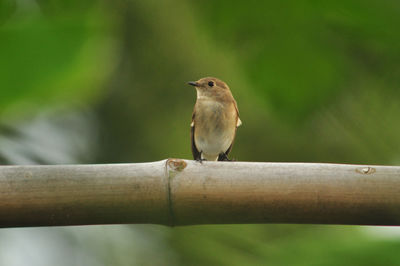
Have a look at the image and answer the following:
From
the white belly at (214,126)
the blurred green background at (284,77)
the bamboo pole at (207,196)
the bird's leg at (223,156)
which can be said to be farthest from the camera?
the bird's leg at (223,156)

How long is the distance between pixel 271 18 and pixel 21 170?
898 millimetres

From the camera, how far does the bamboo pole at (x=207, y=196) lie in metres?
1.36

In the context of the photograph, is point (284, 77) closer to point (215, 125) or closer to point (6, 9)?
point (6, 9)

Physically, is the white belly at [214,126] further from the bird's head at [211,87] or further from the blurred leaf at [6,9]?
the blurred leaf at [6,9]

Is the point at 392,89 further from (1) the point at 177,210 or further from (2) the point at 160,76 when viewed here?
(2) the point at 160,76

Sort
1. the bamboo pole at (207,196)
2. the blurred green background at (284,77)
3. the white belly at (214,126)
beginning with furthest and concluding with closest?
the white belly at (214,126) < the bamboo pole at (207,196) < the blurred green background at (284,77)

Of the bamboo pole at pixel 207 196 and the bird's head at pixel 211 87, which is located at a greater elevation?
the bird's head at pixel 211 87

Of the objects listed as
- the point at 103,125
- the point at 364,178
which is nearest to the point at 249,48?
the point at 364,178

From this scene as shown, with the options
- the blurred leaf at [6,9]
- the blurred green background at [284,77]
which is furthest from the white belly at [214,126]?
the blurred leaf at [6,9]

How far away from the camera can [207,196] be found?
1438 mm

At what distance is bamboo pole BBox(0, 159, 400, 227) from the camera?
1358mm

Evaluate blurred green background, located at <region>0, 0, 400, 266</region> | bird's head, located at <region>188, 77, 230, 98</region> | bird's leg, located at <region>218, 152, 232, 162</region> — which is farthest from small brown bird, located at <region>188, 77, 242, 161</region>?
blurred green background, located at <region>0, 0, 400, 266</region>

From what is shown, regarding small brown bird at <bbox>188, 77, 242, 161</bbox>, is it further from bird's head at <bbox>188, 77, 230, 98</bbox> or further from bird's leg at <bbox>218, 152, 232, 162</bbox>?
bird's leg at <bbox>218, 152, 232, 162</bbox>

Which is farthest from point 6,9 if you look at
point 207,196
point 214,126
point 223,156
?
point 223,156
